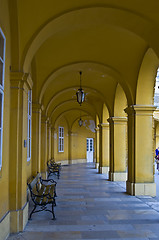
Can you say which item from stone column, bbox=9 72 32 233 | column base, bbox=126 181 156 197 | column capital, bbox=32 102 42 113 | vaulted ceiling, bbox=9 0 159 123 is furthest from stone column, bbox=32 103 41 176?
stone column, bbox=9 72 32 233

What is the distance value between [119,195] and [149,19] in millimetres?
5863

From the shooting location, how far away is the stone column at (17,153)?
490 cm

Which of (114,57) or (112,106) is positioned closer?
(114,57)

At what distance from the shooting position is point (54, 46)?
801 cm

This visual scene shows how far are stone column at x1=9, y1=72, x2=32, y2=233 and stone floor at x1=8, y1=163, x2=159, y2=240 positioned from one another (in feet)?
1.17

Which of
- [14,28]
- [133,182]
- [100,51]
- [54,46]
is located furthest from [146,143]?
[14,28]

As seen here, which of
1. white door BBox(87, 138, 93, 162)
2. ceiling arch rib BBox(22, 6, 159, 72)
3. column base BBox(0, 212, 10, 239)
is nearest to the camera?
column base BBox(0, 212, 10, 239)

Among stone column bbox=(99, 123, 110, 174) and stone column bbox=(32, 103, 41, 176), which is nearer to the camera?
stone column bbox=(32, 103, 41, 176)

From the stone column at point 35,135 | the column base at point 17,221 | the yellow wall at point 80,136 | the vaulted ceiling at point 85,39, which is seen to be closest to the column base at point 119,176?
the vaulted ceiling at point 85,39

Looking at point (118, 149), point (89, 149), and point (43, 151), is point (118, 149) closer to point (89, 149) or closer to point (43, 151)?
point (43, 151)

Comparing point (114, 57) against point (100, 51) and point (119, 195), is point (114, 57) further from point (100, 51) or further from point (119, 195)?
point (119, 195)

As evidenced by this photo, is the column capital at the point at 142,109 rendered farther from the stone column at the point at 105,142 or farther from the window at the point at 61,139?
the window at the point at 61,139

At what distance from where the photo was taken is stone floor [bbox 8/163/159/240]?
189 inches

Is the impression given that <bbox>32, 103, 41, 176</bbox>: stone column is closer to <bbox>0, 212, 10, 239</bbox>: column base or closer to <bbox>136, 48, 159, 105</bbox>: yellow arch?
<bbox>136, 48, 159, 105</bbox>: yellow arch
